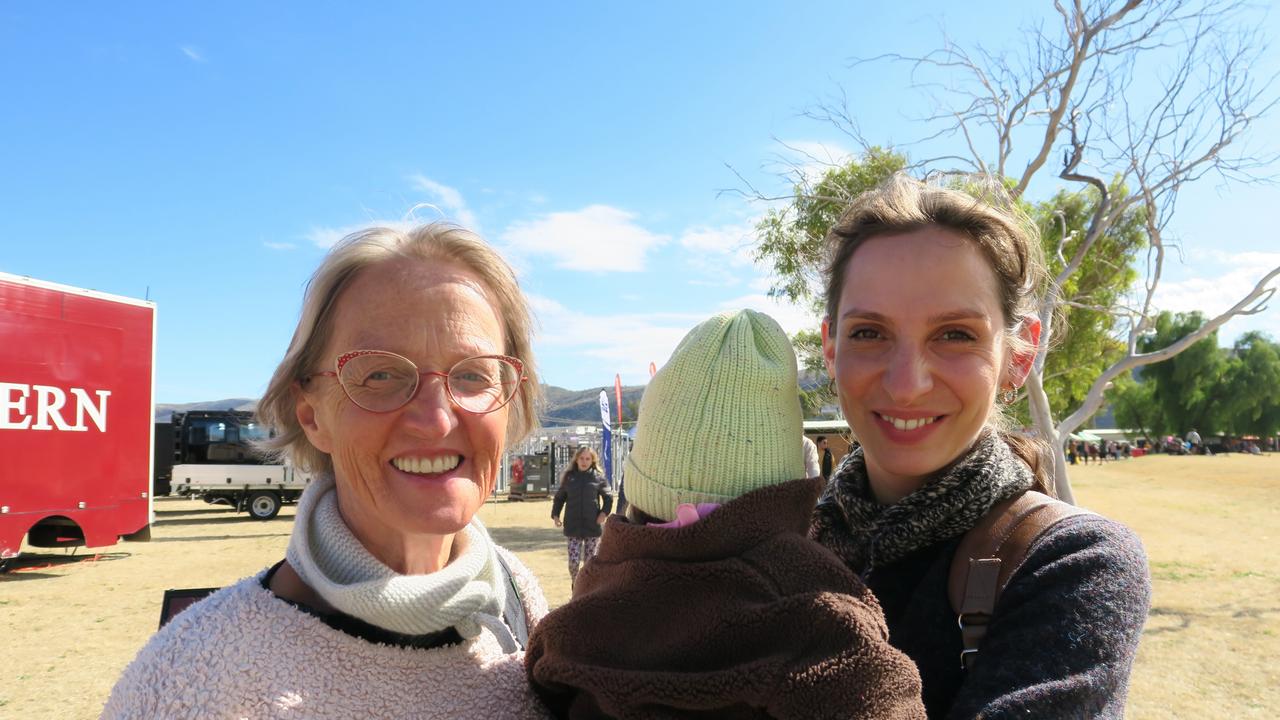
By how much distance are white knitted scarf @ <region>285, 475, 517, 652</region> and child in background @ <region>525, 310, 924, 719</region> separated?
0.69 ft

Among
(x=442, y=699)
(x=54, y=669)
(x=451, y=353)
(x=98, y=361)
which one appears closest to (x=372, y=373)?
(x=451, y=353)

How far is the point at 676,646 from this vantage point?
1.19m

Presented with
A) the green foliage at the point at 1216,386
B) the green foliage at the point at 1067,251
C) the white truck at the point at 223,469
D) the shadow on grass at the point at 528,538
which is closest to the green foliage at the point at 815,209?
the green foliage at the point at 1067,251

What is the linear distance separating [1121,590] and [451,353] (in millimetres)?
1351

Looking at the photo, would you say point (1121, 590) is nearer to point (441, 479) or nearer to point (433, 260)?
point (441, 479)

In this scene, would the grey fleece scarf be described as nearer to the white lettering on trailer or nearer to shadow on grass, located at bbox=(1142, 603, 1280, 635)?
shadow on grass, located at bbox=(1142, 603, 1280, 635)

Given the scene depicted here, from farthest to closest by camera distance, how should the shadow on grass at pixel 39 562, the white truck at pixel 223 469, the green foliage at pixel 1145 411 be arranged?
the green foliage at pixel 1145 411, the white truck at pixel 223 469, the shadow on grass at pixel 39 562

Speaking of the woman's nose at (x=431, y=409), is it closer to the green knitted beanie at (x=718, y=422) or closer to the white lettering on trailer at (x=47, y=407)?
the green knitted beanie at (x=718, y=422)

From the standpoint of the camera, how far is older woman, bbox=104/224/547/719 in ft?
4.58

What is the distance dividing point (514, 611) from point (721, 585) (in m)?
0.92

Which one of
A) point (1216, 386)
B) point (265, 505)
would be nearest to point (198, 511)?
point (265, 505)

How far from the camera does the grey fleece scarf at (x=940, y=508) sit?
1623 mm

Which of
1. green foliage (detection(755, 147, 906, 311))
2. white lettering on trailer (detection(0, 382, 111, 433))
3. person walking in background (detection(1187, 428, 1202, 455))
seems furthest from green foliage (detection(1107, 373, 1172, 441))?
white lettering on trailer (detection(0, 382, 111, 433))

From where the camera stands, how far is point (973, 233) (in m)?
1.74
